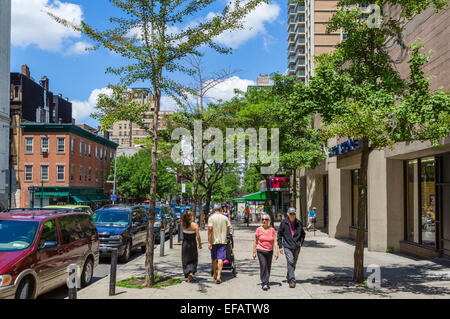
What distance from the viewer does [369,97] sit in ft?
31.3

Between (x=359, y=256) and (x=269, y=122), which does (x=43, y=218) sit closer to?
(x=359, y=256)

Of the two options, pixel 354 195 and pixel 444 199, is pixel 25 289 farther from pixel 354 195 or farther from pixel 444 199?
pixel 354 195

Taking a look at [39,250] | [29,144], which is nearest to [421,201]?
[39,250]

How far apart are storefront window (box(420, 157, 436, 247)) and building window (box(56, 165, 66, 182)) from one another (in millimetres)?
41631

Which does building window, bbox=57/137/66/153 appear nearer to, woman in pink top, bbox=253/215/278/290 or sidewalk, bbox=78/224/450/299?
sidewalk, bbox=78/224/450/299

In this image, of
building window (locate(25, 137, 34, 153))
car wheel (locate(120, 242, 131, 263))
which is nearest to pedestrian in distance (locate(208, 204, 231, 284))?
car wheel (locate(120, 242, 131, 263))

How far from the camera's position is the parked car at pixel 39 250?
280 inches

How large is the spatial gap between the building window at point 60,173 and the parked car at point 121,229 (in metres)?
34.1

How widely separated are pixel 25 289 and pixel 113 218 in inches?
335

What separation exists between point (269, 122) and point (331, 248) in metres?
8.01

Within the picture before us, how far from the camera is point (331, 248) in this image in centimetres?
1875

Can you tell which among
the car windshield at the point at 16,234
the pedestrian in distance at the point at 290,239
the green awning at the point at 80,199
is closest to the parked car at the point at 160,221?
the pedestrian in distance at the point at 290,239

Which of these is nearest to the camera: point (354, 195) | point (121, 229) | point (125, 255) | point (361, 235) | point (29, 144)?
point (361, 235)

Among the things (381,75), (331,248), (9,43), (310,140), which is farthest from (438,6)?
(9,43)
